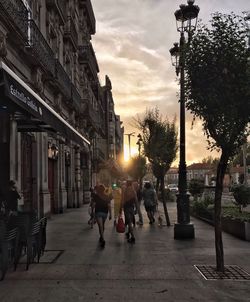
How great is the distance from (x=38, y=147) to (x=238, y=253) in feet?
35.1

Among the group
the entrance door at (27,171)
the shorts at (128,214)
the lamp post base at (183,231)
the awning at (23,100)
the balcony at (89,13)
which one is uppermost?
the balcony at (89,13)

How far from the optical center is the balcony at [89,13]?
3581cm

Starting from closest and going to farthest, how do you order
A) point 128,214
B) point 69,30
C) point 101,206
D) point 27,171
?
1. point 101,206
2. point 128,214
3. point 27,171
4. point 69,30

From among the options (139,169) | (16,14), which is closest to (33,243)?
(16,14)

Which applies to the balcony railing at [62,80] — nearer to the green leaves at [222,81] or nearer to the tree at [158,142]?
the tree at [158,142]

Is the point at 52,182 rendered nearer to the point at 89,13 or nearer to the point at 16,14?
the point at 16,14

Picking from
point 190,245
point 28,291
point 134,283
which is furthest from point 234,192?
point 28,291

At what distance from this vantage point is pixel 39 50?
18.0 m

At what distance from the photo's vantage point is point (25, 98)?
A: 7969 millimetres

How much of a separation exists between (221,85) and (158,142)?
40.7ft

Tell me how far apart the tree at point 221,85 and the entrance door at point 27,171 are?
9735mm

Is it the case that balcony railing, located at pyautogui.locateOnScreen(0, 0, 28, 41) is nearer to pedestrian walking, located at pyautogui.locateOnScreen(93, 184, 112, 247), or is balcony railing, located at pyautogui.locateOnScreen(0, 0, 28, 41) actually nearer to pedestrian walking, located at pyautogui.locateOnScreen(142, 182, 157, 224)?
pedestrian walking, located at pyautogui.locateOnScreen(93, 184, 112, 247)

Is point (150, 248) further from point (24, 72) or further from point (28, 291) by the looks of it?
point (24, 72)

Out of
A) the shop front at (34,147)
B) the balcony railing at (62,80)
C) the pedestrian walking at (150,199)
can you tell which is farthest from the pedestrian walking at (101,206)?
the balcony railing at (62,80)
